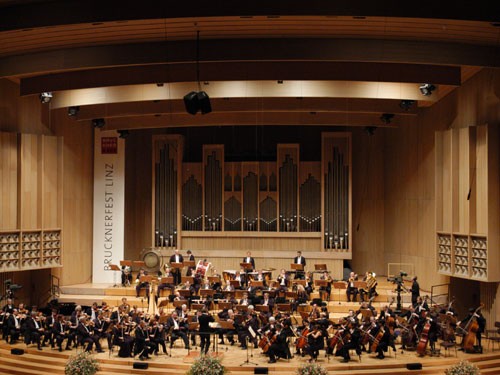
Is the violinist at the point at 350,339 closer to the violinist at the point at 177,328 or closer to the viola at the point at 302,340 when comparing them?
the viola at the point at 302,340

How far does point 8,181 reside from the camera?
16.3 m

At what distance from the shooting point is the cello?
1319cm

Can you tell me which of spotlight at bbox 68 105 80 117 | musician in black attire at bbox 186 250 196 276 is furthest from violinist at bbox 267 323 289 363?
spotlight at bbox 68 105 80 117

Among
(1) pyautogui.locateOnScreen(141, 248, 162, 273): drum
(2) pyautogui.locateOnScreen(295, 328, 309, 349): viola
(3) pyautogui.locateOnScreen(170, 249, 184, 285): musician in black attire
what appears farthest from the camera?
(1) pyautogui.locateOnScreen(141, 248, 162, 273): drum

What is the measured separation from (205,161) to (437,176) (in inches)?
244

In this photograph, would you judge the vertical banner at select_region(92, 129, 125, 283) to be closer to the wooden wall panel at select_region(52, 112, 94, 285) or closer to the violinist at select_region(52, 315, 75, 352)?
the wooden wall panel at select_region(52, 112, 94, 285)

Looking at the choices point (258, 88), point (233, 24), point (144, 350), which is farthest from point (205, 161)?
point (233, 24)

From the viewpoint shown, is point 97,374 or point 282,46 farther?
point 97,374

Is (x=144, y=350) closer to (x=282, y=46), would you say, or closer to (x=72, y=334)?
(x=72, y=334)

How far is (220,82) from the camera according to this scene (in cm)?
1412

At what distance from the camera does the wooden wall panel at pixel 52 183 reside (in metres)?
17.1

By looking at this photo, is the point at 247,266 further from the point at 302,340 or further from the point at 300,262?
the point at 302,340

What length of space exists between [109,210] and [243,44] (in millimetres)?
7798

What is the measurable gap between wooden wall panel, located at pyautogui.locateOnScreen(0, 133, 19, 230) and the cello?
31.7 feet
